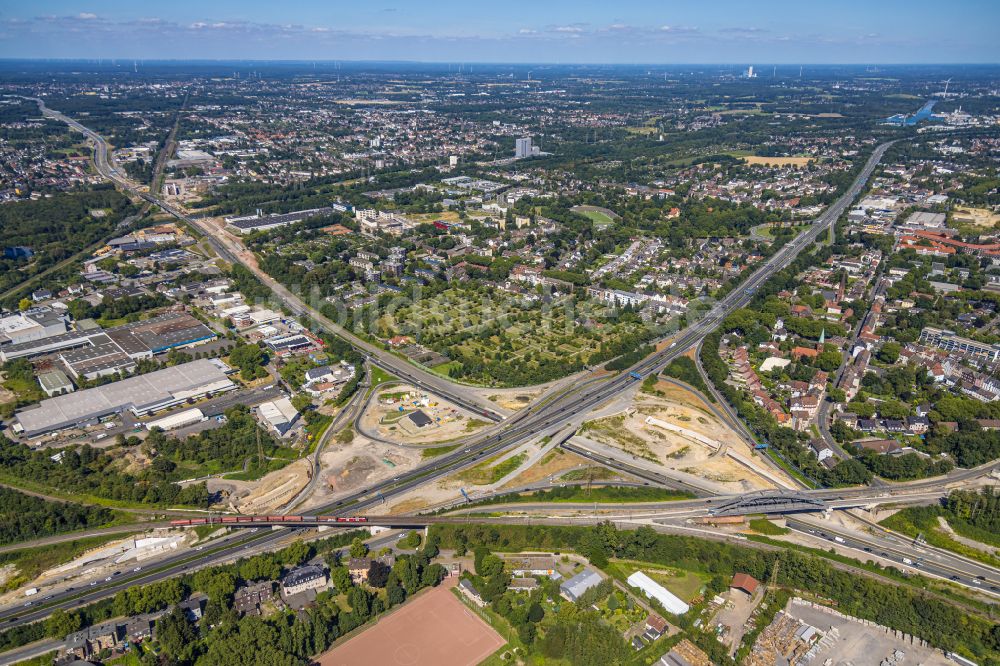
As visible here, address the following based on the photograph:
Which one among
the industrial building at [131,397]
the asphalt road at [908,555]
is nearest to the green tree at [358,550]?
the industrial building at [131,397]

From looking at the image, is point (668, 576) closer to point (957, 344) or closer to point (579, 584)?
point (579, 584)

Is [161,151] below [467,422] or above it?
above

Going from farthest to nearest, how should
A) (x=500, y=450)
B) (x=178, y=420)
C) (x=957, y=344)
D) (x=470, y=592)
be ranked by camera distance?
(x=957, y=344) < (x=178, y=420) < (x=500, y=450) < (x=470, y=592)

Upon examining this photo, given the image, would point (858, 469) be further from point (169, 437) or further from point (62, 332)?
point (62, 332)

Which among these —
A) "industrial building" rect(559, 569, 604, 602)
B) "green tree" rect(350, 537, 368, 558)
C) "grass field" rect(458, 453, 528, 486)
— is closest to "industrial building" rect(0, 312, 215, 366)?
"grass field" rect(458, 453, 528, 486)

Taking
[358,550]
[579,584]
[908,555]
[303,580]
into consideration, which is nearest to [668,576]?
[579,584]

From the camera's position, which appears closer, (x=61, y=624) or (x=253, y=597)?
(x=61, y=624)

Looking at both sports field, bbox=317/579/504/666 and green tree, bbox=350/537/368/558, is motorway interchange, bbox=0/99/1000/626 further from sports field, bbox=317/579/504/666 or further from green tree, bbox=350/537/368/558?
sports field, bbox=317/579/504/666

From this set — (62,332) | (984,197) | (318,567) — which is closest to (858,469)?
(318,567)
